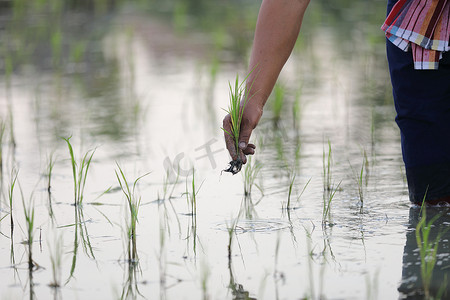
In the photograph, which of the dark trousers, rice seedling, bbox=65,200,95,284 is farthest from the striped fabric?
rice seedling, bbox=65,200,95,284

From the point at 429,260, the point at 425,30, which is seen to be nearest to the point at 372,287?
the point at 429,260

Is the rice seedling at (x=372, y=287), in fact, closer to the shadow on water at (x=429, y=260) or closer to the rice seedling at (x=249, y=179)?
the shadow on water at (x=429, y=260)

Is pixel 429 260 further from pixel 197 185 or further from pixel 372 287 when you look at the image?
pixel 197 185

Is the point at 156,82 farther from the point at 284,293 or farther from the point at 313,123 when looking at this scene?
the point at 284,293

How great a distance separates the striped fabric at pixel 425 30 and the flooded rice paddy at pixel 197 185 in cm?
47

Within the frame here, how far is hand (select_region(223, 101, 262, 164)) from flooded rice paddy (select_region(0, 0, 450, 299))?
228 mm

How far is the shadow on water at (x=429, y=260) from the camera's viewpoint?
1.81 meters

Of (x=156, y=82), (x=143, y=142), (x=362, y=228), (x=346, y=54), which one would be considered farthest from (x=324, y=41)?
(x=362, y=228)

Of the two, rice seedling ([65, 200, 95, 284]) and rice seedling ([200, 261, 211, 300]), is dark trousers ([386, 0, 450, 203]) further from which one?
rice seedling ([65, 200, 95, 284])

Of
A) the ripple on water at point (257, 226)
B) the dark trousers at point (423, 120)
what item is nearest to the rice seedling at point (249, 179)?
the ripple on water at point (257, 226)

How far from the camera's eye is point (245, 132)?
213cm

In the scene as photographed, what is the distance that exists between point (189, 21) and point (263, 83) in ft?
18.6

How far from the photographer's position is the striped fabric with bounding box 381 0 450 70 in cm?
229

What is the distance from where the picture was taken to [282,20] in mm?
2176
